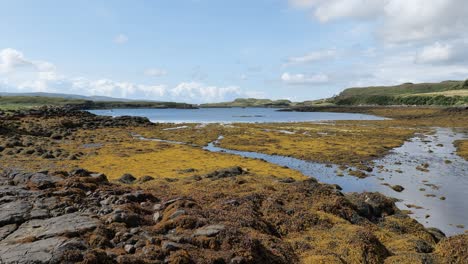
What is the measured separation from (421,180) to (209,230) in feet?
114


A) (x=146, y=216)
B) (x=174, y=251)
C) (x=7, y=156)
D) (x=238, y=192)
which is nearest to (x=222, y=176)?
(x=238, y=192)

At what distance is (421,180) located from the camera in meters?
40.5

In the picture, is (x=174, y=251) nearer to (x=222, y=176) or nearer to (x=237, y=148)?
(x=222, y=176)

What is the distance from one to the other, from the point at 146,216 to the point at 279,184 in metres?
13.5

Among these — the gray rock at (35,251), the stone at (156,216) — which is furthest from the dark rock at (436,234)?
the gray rock at (35,251)

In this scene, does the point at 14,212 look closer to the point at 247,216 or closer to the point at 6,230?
the point at 6,230

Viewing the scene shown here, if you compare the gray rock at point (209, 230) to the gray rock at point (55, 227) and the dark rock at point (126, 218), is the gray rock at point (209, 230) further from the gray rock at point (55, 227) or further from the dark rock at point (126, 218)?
the gray rock at point (55, 227)

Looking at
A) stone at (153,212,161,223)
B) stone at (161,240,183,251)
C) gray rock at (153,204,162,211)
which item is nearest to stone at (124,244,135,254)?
stone at (161,240,183,251)

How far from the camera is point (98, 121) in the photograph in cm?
11856

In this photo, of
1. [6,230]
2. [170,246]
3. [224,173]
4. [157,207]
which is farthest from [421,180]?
[6,230]

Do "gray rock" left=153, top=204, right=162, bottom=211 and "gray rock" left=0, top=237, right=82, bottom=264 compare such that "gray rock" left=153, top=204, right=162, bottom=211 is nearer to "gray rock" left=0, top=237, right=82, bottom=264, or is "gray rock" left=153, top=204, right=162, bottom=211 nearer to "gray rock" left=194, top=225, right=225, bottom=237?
"gray rock" left=194, top=225, right=225, bottom=237

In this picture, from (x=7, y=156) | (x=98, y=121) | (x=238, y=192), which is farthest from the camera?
(x=98, y=121)

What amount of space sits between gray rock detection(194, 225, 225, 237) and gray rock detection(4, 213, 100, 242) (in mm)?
5272

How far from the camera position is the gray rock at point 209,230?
1597 centimetres
